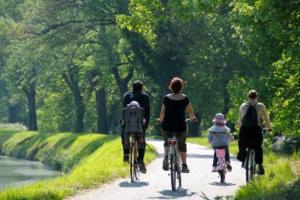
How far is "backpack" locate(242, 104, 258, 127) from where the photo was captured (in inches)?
580

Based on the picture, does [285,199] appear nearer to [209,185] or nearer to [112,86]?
[209,185]

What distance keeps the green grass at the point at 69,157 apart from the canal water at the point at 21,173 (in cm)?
126

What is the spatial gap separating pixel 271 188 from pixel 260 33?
4.62 metres

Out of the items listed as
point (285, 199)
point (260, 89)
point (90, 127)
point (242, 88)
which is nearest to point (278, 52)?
point (285, 199)

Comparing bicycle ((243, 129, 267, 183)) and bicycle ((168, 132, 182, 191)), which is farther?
bicycle ((243, 129, 267, 183))

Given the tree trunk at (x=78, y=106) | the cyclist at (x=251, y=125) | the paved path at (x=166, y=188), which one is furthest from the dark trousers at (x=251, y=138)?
the tree trunk at (x=78, y=106)

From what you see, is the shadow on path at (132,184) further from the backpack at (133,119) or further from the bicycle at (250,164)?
the bicycle at (250,164)

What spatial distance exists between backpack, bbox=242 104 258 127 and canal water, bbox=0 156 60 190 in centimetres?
1680

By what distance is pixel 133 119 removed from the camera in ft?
53.7

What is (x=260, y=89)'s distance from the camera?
25.5 meters

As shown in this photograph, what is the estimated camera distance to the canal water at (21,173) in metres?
32.9

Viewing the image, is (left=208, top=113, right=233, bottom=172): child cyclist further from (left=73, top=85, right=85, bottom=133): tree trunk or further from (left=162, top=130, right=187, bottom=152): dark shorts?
(left=73, top=85, right=85, bottom=133): tree trunk

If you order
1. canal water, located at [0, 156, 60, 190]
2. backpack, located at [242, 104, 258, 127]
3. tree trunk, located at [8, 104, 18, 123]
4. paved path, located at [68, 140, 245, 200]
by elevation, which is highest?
tree trunk, located at [8, 104, 18, 123]

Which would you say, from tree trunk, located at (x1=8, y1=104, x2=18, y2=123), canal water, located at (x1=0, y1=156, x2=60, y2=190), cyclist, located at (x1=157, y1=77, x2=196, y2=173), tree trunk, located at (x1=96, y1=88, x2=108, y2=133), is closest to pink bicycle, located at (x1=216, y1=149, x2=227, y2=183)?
cyclist, located at (x1=157, y1=77, x2=196, y2=173)
